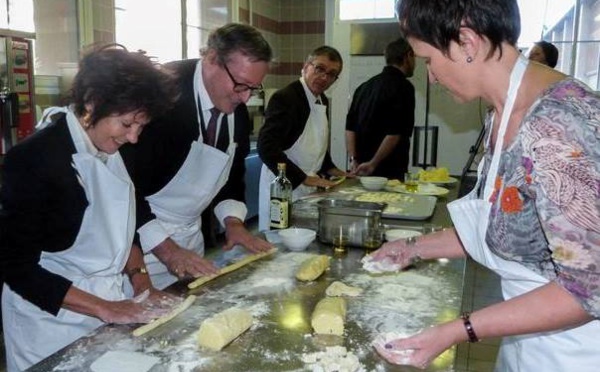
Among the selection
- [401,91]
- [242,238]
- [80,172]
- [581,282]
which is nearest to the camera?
[581,282]

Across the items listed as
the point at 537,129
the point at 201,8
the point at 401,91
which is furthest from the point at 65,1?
the point at 537,129

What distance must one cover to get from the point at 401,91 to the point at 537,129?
286cm

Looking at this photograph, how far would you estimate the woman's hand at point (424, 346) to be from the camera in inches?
40.9

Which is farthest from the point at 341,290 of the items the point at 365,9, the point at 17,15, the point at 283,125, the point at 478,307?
the point at 365,9

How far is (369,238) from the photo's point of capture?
1938 millimetres

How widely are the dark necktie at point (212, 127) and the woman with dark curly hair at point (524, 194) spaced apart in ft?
3.55

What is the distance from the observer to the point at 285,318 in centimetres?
134

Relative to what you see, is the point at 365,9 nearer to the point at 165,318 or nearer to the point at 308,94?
the point at 308,94

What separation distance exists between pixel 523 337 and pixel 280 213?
3.83ft

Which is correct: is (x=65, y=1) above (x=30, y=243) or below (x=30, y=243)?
above

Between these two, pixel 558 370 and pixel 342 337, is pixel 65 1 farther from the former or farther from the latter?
pixel 558 370

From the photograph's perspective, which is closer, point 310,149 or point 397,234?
point 397,234

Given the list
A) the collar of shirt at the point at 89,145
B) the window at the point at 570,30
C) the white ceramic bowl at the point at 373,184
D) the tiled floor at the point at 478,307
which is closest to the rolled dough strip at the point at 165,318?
the collar of shirt at the point at 89,145

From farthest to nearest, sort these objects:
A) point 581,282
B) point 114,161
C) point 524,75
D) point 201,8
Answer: point 201,8 → point 114,161 → point 524,75 → point 581,282
